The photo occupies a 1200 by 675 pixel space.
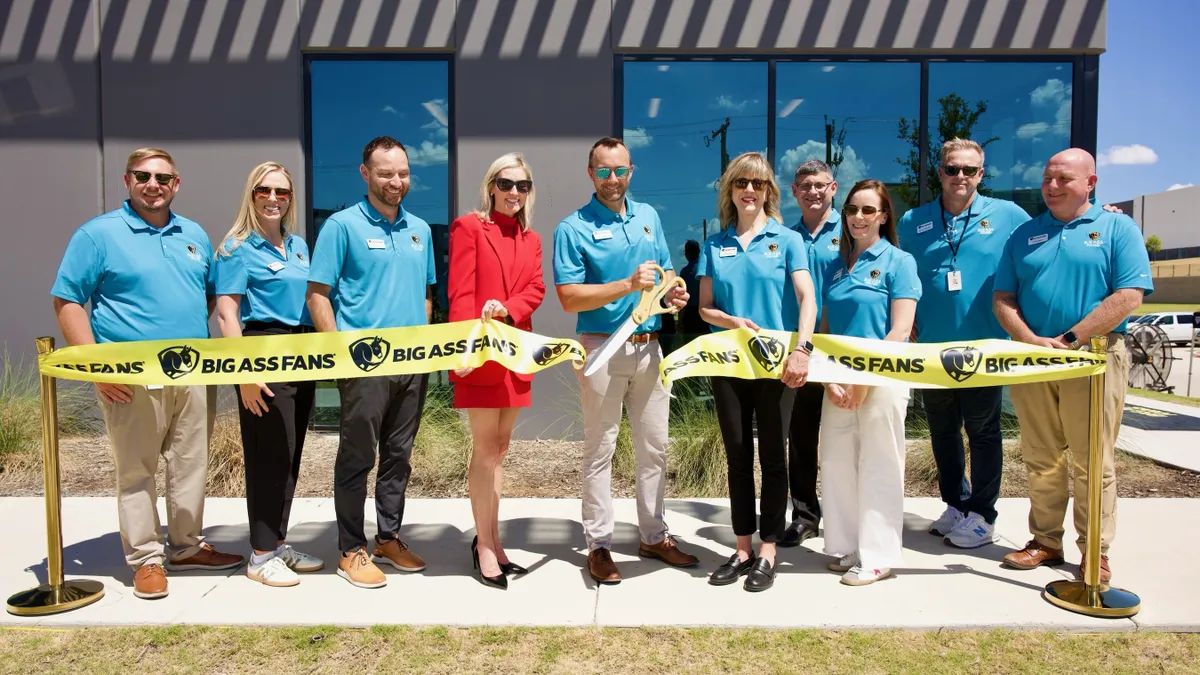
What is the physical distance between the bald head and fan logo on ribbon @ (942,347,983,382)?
860mm

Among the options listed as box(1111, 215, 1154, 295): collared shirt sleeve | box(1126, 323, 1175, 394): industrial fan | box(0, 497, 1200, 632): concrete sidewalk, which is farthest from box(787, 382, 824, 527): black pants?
box(1126, 323, 1175, 394): industrial fan

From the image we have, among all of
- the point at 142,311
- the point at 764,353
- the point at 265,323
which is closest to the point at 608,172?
Result: the point at 764,353

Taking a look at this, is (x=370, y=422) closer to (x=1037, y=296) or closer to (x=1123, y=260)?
(x=1037, y=296)

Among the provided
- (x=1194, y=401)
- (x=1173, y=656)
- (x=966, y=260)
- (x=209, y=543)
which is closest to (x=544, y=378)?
(x=209, y=543)

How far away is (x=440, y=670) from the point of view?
3.39 metres

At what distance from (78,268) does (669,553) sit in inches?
133

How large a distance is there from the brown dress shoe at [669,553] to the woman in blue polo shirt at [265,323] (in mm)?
1931

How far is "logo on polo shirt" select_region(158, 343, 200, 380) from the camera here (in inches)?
160

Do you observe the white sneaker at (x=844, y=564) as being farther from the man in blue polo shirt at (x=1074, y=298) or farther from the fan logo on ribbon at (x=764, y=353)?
the fan logo on ribbon at (x=764, y=353)

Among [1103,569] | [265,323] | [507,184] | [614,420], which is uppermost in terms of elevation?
[507,184]

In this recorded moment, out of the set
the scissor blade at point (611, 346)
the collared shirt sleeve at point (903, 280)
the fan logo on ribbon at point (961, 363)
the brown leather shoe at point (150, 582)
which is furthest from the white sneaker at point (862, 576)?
the brown leather shoe at point (150, 582)

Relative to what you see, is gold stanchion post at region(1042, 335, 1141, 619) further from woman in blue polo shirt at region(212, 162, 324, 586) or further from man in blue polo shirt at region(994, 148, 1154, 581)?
woman in blue polo shirt at region(212, 162, 324, 586)

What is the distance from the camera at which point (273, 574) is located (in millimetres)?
4344

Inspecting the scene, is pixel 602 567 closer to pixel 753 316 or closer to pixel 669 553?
pixel 669 553
